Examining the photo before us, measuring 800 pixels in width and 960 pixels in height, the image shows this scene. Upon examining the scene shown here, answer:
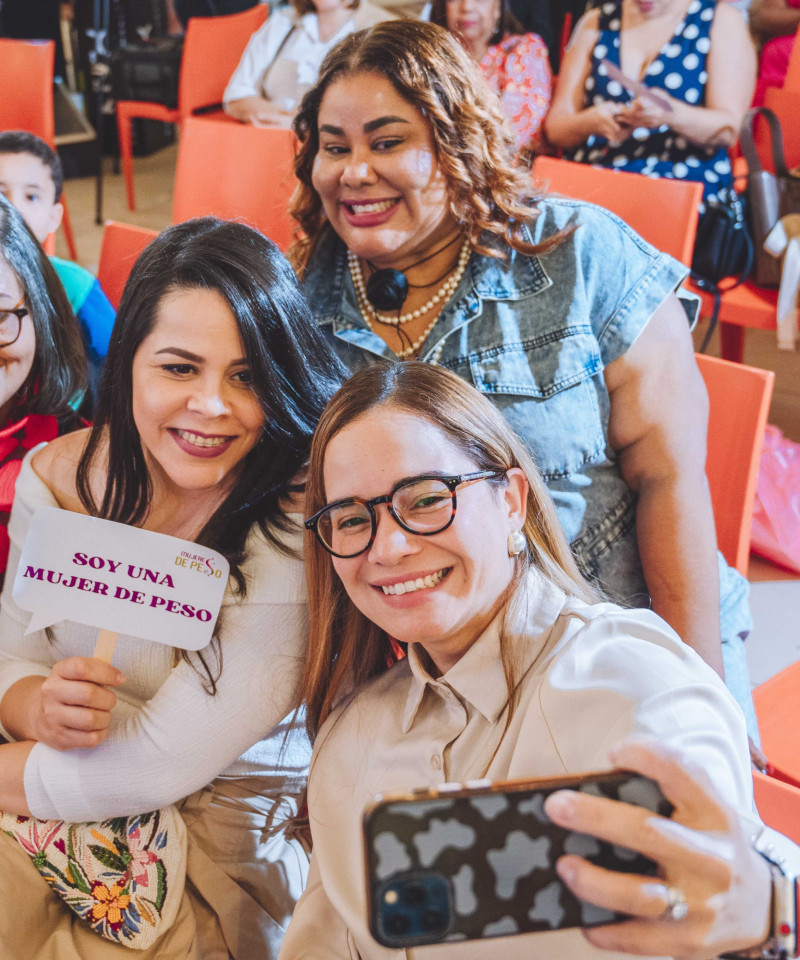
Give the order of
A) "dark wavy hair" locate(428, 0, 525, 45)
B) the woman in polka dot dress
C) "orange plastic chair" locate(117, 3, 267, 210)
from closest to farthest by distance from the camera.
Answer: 1. the woman in polka dot dress
2. "dark wavy hair" locate(428, 0, 525, 45)
3. "orange plastic chair" locate(117, 3, 267, 210)

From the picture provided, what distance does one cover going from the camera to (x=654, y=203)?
2.30 meters

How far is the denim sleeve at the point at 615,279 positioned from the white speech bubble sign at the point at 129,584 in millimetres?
729

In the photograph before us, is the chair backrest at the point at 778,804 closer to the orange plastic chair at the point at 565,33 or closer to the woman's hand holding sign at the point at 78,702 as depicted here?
the woman's hand holding sign at the point at 78,702

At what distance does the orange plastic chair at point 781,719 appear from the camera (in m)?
1.44

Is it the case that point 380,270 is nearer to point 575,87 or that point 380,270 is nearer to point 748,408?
point 748,408

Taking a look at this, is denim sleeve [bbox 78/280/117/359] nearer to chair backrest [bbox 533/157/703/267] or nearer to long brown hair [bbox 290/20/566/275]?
long brown hair [bbox 290/20/566/275]

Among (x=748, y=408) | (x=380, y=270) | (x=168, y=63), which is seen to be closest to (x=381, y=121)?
(x=380, y=270)

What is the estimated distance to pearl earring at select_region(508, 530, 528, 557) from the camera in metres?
1.08

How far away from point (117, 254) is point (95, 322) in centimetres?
33

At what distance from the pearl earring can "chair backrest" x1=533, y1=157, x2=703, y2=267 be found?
140 centimetres

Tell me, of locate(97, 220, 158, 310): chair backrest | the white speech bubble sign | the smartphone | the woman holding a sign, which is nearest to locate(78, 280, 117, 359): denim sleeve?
locate(97, 220, 158, 310): chair backrest

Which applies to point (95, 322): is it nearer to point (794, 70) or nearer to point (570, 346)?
point (570, 346)

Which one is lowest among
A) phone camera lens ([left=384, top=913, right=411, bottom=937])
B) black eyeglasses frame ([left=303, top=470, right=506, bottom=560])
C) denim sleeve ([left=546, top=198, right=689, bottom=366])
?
phone camera lens ([left=384, top=913, right=411, bottom=937])

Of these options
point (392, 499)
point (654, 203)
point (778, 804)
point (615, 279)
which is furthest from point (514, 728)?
point (654, 203)
